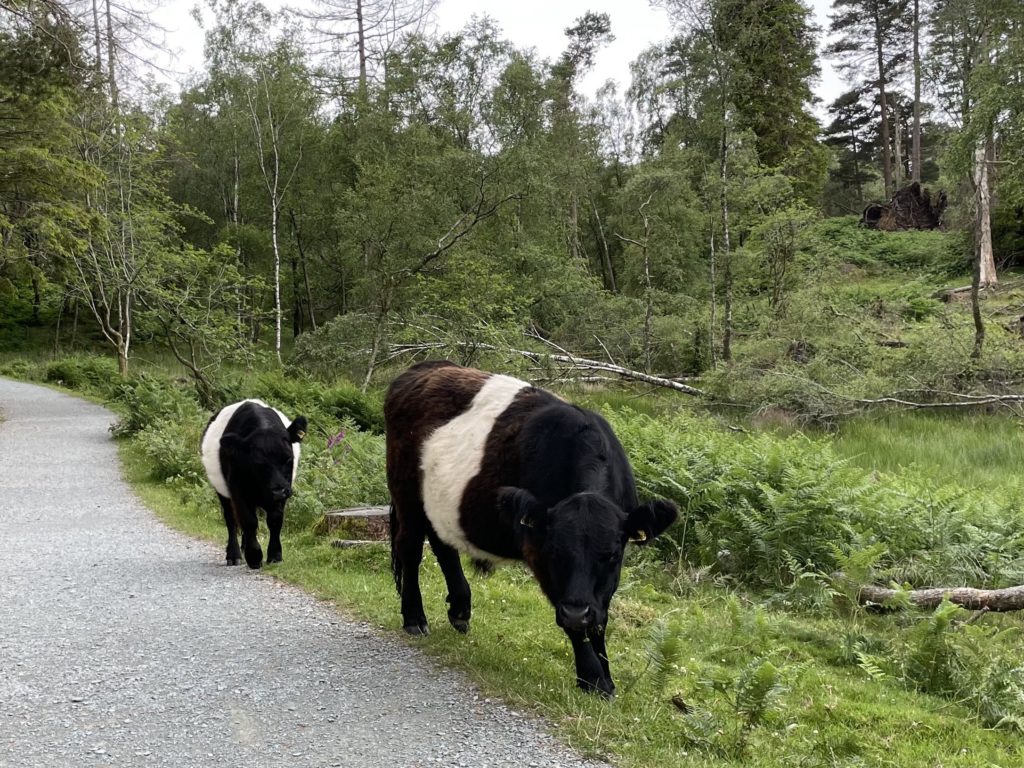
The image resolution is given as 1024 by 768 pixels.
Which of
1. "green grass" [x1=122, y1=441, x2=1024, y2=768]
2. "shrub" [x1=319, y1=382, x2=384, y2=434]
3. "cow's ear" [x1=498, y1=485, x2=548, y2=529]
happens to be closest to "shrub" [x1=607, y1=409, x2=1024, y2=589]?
"green grass" [x1=122, y1=441, x2=1024, y2=768]

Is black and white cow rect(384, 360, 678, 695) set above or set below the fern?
above

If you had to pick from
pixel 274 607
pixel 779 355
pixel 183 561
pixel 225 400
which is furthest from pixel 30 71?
pixel 779 355

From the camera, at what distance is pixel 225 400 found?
18.6 m

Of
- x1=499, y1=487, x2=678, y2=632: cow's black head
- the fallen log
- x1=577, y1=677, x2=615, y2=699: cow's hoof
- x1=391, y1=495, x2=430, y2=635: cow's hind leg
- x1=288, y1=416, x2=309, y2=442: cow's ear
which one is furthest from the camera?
x1=288, y1=416, x2=309, y2=442: cow's ear

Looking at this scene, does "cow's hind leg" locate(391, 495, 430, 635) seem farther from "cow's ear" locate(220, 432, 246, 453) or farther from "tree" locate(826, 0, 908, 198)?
"tree" locate(826, 0, 908, 198)

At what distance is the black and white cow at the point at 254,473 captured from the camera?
7.34m

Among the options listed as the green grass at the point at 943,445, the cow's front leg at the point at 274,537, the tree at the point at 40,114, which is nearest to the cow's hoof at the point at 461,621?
the cow's front leg at the point at 274,537

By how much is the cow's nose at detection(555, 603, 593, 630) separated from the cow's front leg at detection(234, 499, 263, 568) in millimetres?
4483

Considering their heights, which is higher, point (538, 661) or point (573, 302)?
point (573, 302)

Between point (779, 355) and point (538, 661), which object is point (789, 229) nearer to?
point (779, 355)

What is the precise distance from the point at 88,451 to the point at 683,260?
25.9 m

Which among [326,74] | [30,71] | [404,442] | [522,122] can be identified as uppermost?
[326,74]

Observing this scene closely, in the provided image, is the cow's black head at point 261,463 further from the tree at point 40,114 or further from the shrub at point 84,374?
the shrub at point 84,374

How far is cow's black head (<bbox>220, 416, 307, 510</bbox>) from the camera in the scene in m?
7.31
